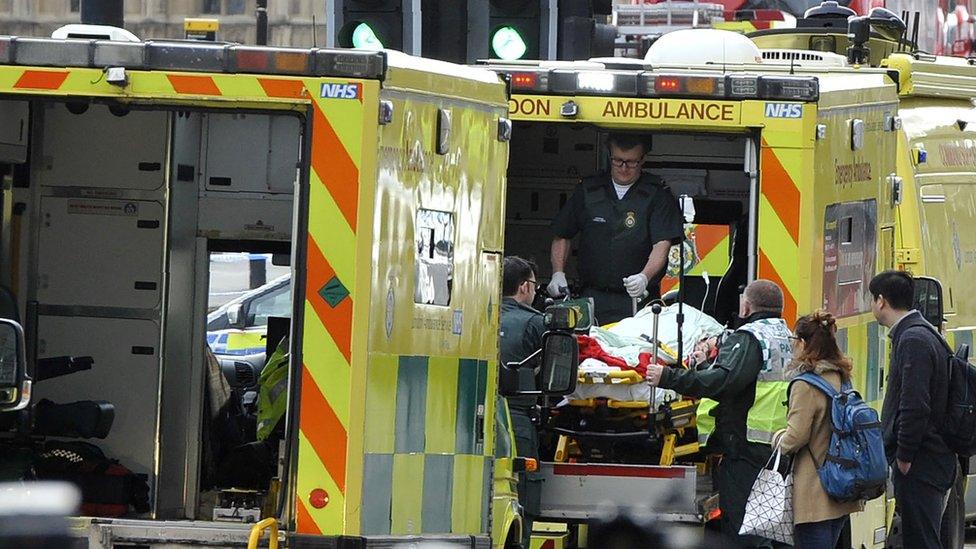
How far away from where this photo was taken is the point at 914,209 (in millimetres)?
12664

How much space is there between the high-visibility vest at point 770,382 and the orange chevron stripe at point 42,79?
145 inches

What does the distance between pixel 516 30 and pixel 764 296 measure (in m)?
3.68

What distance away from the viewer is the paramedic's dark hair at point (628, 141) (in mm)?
11156

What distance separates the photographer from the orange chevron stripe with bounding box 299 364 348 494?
6.85 meters

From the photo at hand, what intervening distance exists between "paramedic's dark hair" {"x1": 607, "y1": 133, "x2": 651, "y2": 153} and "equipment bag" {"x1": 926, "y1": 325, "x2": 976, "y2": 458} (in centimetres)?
170

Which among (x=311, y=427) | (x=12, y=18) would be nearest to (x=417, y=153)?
(x=311, y=427)

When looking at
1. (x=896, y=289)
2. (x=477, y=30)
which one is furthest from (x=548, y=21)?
(x=896, y=289)

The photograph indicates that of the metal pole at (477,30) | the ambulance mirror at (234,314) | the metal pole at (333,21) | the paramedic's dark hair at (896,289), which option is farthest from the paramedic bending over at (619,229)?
the ambulance mirror at (234,314)

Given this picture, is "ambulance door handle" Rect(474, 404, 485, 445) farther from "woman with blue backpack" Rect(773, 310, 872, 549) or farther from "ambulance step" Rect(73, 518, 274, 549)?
"woman with blue backpack" Rect(773, 310, 872, 549)

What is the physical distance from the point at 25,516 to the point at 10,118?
1839mm

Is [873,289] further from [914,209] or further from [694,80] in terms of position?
[914,209]

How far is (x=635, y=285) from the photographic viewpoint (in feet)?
36.2

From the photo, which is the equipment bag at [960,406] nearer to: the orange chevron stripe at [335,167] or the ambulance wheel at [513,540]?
the ambulance wheel at [513,540]

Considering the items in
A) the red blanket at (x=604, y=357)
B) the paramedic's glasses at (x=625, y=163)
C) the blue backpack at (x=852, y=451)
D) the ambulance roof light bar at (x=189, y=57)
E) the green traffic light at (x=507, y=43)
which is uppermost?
the green traffic light at (x=507, y=43)
